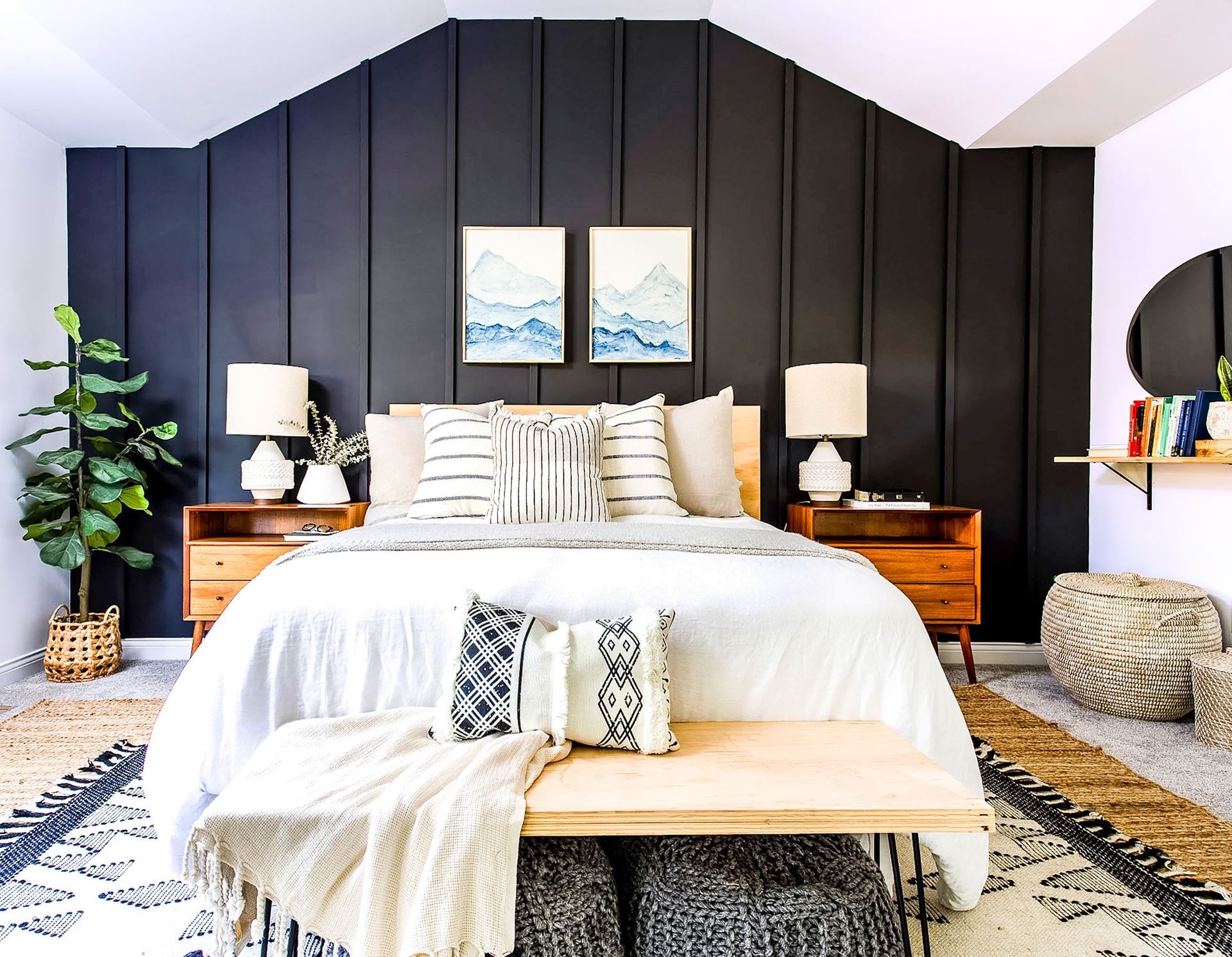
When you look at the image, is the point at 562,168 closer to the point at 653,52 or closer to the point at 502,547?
the point at 653,52

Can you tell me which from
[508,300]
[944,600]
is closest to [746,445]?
[944,600]

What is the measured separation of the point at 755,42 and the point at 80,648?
4130mm

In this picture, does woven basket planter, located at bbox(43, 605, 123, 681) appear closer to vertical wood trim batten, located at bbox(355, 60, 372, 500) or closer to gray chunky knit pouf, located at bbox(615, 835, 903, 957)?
vertical wood trim batten, located at bbox(355, 60, 372, 500)

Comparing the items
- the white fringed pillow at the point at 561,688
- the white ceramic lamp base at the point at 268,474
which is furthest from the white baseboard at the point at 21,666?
the white fringed pillow at the point at 561,688

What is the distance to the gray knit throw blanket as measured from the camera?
A: 169 cm

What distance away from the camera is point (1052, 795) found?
6.44ft

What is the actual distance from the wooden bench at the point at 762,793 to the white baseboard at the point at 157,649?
290 cm

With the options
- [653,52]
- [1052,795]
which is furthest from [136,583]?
[1052,795]

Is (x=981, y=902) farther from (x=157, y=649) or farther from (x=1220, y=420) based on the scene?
(x=157, y=649)

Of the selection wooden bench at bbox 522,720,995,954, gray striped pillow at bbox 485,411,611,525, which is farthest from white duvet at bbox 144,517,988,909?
gray striped pillow at bbox 485,411,611,525

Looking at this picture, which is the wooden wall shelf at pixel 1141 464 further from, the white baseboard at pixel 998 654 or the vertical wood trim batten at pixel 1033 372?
the white baseboard at pixel 998 654

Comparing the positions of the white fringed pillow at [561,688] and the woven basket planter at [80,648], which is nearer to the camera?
the white fringed pillow at [561,688]

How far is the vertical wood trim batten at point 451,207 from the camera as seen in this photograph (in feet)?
10.8

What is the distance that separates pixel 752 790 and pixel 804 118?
3.25 m
